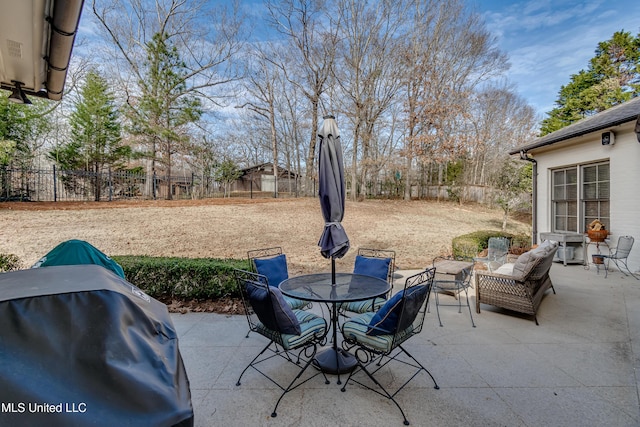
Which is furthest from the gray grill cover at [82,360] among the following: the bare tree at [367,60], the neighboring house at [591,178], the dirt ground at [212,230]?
the bare tree at [367,60]

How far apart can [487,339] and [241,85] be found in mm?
20056

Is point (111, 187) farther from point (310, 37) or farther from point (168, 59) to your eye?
point (310, 37)

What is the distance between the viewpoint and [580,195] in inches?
269

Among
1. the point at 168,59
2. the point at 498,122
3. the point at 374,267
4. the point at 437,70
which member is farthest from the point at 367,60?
the point at 374,267

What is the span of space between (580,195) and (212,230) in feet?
31.7

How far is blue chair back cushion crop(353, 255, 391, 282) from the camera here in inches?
153

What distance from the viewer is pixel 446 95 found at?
18.8 meters

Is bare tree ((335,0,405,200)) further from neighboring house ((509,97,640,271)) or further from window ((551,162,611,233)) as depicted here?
window ((551,162,611,233))

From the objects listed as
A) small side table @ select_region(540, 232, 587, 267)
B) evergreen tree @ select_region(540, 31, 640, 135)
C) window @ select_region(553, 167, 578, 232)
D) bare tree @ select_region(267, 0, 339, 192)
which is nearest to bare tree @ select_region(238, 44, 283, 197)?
bare tree @ select_region(267, 0, 339, 192)

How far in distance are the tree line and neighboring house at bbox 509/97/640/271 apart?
15.9 ft

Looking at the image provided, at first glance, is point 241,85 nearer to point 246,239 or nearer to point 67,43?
point 246,239

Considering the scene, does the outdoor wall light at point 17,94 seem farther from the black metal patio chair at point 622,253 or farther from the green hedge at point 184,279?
the black metal patio chair at point 622,253

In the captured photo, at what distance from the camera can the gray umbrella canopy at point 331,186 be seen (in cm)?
302

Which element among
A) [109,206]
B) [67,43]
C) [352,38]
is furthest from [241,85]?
[67,43]
